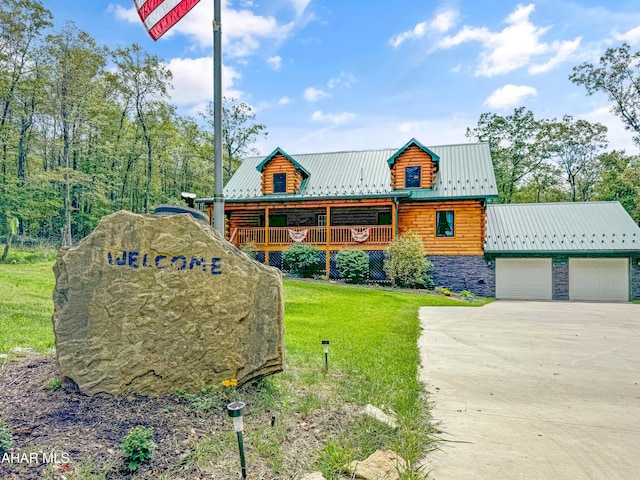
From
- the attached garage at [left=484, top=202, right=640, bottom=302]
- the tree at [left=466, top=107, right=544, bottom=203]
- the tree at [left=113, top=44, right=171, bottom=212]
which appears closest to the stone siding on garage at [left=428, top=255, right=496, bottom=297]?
the attached garage at [left=484, top=202, right=640, bottom=302]

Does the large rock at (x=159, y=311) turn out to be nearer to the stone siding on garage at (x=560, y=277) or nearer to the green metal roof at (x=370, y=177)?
the green metal roof at (x=370, y=177)

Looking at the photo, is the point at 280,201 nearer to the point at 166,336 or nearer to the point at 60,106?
the point at 60,106

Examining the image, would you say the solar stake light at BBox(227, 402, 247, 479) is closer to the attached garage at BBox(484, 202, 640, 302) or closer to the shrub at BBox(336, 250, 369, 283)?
the shrub at BBox(336, 250, 369, 283)

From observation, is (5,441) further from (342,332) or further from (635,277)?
(635,277)

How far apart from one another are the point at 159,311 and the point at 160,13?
3865mm

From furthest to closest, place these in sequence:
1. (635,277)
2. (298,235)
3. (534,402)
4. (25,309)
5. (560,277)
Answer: (298,235) < (560,277) < (635,277) < (25,309) < (534,402)

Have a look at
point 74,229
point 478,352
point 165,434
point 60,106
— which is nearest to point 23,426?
point 165,434

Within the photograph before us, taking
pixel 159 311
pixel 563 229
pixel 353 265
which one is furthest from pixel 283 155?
pixel 159 311

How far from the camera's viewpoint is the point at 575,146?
94.5 ft

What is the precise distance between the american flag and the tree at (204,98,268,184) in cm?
2739

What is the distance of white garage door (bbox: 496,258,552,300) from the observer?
55.6ft

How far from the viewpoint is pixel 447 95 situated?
1404 cm

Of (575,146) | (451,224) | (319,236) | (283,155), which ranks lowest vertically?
(319,236)

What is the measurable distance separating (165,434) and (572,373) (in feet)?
15.7
